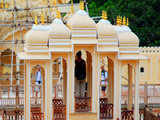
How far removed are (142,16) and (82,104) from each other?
1892 centimetres

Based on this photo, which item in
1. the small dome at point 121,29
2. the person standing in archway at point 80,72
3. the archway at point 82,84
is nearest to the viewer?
the small dome at point 121,29

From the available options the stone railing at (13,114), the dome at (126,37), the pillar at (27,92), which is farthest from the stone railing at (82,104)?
the dome at (126,37)

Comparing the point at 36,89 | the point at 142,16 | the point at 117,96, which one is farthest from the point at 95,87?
the point at 142,16

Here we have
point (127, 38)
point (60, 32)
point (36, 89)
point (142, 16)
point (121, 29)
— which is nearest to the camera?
point (60, 32)

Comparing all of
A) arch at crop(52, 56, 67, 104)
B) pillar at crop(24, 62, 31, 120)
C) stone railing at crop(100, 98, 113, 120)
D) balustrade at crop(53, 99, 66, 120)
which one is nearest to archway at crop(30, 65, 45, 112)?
arch at crop(52, 56, 67, 104)

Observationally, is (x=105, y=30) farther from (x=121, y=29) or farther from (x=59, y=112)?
(x=59, y=112)

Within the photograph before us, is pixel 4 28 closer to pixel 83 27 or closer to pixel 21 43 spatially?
pixel 21 43

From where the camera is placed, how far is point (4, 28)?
89.0 ft

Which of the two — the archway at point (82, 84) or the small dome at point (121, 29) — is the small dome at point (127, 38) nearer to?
the small dome at point (121, 29)

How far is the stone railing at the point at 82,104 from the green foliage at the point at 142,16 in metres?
17.0

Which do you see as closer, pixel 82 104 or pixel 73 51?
pixel 73 51

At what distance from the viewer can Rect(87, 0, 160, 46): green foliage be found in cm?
3503

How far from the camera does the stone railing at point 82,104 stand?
56.0ft

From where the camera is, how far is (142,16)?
3562 centimetres
